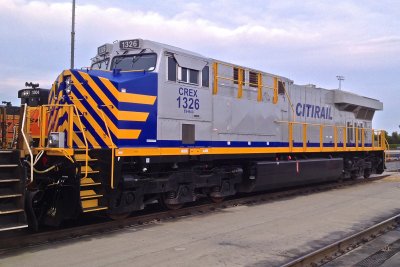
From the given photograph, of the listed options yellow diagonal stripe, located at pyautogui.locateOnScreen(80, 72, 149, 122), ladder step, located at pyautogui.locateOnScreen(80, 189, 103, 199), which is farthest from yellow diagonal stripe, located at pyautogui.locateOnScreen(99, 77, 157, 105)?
ladder step, located at pyautogui.locateOnScreen(80, 189, 103, 199)

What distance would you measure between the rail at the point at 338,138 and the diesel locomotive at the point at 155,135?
0.24ft

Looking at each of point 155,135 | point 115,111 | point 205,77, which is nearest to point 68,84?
point 115,111

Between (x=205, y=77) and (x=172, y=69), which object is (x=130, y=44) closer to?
(x=172, y=69)

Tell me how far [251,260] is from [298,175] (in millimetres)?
7869

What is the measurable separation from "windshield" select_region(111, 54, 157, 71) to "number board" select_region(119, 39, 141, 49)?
0.21 m

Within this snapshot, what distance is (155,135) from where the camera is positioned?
8867 mm

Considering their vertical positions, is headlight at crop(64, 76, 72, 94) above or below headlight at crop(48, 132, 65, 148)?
above

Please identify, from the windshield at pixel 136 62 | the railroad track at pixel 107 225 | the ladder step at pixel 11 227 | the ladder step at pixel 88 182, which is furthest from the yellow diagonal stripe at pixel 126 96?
the ladder step at pixel 11 227

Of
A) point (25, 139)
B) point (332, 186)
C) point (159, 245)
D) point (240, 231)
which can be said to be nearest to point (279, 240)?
point (240, 231)

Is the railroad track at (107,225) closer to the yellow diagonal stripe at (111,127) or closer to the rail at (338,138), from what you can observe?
the yellow diagonal stripe at (111,127)

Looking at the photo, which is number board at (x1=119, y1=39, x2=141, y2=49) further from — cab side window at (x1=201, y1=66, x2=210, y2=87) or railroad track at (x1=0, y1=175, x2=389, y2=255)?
railroad track at (x1=0, y1=175, x2=389, y2=255)

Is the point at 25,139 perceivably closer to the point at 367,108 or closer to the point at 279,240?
the point at 279,240

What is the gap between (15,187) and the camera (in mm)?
6281

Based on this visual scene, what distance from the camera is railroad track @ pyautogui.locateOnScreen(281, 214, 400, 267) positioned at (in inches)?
240
